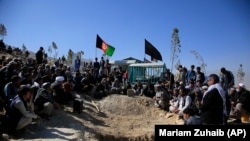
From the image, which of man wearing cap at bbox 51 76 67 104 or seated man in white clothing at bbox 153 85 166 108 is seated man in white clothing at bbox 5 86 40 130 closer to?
man wearing cap at bbox 51 76 67 104

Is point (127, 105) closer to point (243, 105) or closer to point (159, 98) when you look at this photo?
point (159, 98)

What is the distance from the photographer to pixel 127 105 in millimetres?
15023

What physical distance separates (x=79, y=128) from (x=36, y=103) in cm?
170

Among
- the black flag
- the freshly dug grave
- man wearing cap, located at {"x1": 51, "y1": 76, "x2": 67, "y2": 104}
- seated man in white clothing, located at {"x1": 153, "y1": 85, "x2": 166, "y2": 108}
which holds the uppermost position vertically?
the black flag

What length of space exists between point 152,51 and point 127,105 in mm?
6097

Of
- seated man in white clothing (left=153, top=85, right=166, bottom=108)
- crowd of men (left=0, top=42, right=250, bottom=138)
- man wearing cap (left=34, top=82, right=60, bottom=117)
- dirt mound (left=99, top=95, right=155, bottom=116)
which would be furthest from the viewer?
seated man in white clothing (left=153, top=85, right=166, bottom=108)

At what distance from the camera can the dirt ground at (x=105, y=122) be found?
8608 mm

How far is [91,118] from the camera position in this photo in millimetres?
11906

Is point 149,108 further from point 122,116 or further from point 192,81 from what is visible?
point 192,81

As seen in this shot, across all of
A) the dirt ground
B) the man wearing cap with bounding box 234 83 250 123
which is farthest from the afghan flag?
the man wearing cap with bounding box 234 83 250 123

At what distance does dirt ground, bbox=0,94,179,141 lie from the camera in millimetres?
8608

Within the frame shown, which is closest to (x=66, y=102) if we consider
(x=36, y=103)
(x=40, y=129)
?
(x=36, y=103)

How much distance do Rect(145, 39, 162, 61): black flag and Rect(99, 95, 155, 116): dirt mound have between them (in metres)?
4.90

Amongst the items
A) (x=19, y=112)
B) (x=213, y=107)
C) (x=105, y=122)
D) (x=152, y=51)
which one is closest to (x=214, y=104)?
(x=213, y=107)
